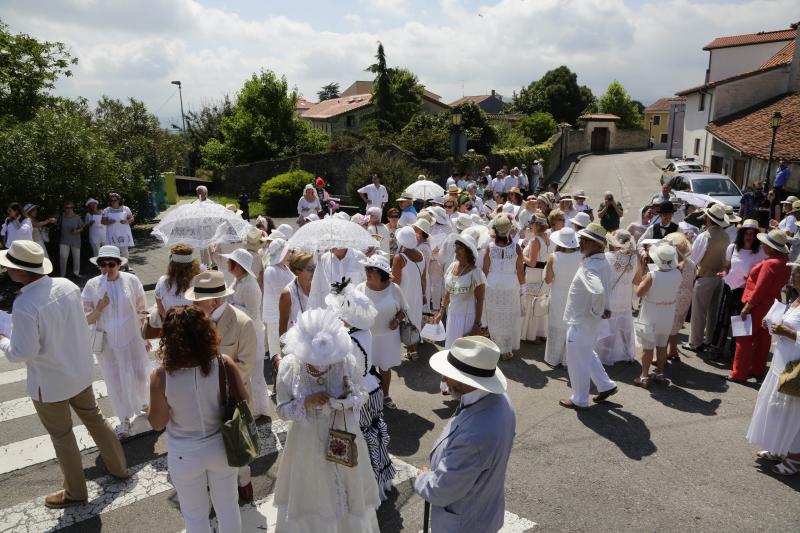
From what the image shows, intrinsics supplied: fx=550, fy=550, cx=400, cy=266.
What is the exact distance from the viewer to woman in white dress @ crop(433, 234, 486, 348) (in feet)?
21.3

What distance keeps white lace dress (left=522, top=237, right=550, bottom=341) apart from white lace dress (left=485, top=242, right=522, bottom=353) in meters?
0.80

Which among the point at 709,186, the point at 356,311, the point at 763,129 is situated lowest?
the point at 356,311

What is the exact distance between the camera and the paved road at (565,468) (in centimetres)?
449

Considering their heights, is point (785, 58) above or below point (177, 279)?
above

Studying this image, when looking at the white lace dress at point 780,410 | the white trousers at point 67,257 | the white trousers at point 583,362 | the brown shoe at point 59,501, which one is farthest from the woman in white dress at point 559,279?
the white trousers at point 67,257

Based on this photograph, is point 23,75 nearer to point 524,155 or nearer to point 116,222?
point 116,222

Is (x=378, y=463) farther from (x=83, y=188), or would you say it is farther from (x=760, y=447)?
(x=83, y=188)

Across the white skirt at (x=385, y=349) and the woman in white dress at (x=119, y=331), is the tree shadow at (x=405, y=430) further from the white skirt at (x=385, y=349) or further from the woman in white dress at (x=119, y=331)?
the woman in white dress at (x=119, y=331)

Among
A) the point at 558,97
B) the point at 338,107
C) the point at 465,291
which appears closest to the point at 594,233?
the point at 465,291

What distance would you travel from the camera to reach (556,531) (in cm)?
432

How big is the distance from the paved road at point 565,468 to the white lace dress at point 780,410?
0.98ft

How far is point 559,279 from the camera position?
759 centimetres

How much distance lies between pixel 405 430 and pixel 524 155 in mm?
29077

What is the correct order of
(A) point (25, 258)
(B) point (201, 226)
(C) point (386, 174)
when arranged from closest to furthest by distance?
1. (A) point (25, 258)
2. (B) point (201, 226)
3. (C) point (386, 174)
